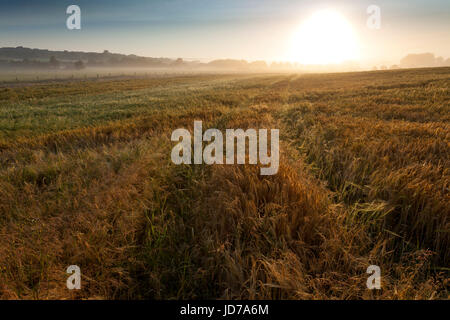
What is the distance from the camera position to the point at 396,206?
267 centimetres

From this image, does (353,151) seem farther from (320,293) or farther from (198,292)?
(198,292)

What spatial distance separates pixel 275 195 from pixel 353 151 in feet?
9.79

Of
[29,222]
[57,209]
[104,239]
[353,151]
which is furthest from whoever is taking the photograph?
[353,151]

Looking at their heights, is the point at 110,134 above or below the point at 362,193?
above

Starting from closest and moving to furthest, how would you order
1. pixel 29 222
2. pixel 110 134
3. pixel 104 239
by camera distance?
pixel 104 239 → pixel 29 222 → pixel 110 134

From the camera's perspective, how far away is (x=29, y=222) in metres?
2.82

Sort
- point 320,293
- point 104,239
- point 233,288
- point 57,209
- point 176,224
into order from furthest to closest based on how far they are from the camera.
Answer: point 57,209 → point 176,224 → point 104,239 → point 233,288 → point 320,293

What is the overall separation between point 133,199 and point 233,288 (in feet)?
6.55

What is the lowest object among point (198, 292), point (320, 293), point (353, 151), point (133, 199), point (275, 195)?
point (198, 292)

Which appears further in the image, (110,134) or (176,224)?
(110,134)

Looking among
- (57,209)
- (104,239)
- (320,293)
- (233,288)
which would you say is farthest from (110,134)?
(320,293)

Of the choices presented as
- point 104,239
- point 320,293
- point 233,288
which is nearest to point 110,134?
point 104,239

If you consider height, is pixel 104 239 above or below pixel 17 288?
above
